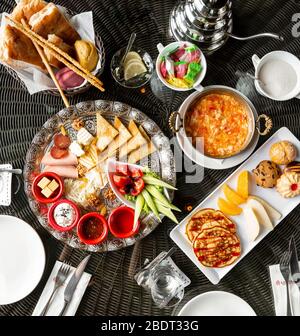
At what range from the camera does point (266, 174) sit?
6.85 feet

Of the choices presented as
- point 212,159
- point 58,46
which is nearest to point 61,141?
point 58,46

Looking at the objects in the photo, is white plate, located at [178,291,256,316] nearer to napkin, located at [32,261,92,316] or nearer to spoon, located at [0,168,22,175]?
napkin, located at [32,261,92,316]

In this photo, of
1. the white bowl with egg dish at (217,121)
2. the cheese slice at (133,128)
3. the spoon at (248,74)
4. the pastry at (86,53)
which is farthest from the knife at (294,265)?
the pastry at (86,53)

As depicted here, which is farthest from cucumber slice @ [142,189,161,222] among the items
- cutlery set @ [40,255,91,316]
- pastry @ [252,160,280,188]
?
pastry @ [252,160,280,188]

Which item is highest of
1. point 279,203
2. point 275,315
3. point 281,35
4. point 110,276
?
point 281,35

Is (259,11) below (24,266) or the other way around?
the other way around

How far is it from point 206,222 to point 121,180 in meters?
0.42

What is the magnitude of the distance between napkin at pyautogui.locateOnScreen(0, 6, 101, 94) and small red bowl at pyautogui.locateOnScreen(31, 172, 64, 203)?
0.37m

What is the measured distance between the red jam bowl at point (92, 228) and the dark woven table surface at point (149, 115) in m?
0.09
